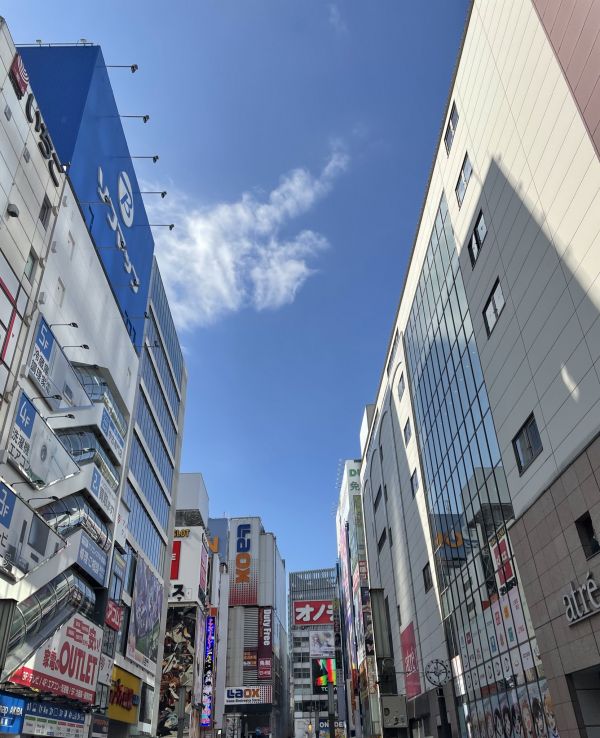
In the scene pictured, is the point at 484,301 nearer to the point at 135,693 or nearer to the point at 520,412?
the point at 520,412

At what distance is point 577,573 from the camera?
17.7 metres

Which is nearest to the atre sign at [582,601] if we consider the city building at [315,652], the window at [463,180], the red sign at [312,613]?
the city building at [315,652]

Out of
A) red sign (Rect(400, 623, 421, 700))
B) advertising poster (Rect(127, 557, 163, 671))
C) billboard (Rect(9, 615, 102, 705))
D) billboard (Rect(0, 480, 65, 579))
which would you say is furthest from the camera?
advertising poster (Rect(127, 557, 163, 671))

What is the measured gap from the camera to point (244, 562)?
14612 cm

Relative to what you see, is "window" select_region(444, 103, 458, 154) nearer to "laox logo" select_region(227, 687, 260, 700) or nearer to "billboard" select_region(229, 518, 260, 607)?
"laox logo" select_region(227, 687, 260, 700)

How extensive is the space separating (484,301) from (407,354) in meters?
16.8

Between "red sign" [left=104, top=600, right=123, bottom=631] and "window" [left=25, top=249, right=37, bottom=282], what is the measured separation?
20005mm

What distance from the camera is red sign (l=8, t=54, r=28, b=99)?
25156 mm

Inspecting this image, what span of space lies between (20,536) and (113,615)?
52.8 feet

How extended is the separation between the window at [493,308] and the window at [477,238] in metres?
2.66

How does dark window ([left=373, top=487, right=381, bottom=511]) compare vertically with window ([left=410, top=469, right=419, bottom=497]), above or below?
above

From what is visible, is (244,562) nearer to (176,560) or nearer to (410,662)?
(176,560)

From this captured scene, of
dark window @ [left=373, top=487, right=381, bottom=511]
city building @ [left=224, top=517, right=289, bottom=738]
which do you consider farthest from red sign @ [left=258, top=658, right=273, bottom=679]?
dark window @ [left=373, top=487, right=381, bottom=511]

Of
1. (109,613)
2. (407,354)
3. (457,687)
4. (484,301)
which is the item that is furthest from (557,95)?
(109,613)
